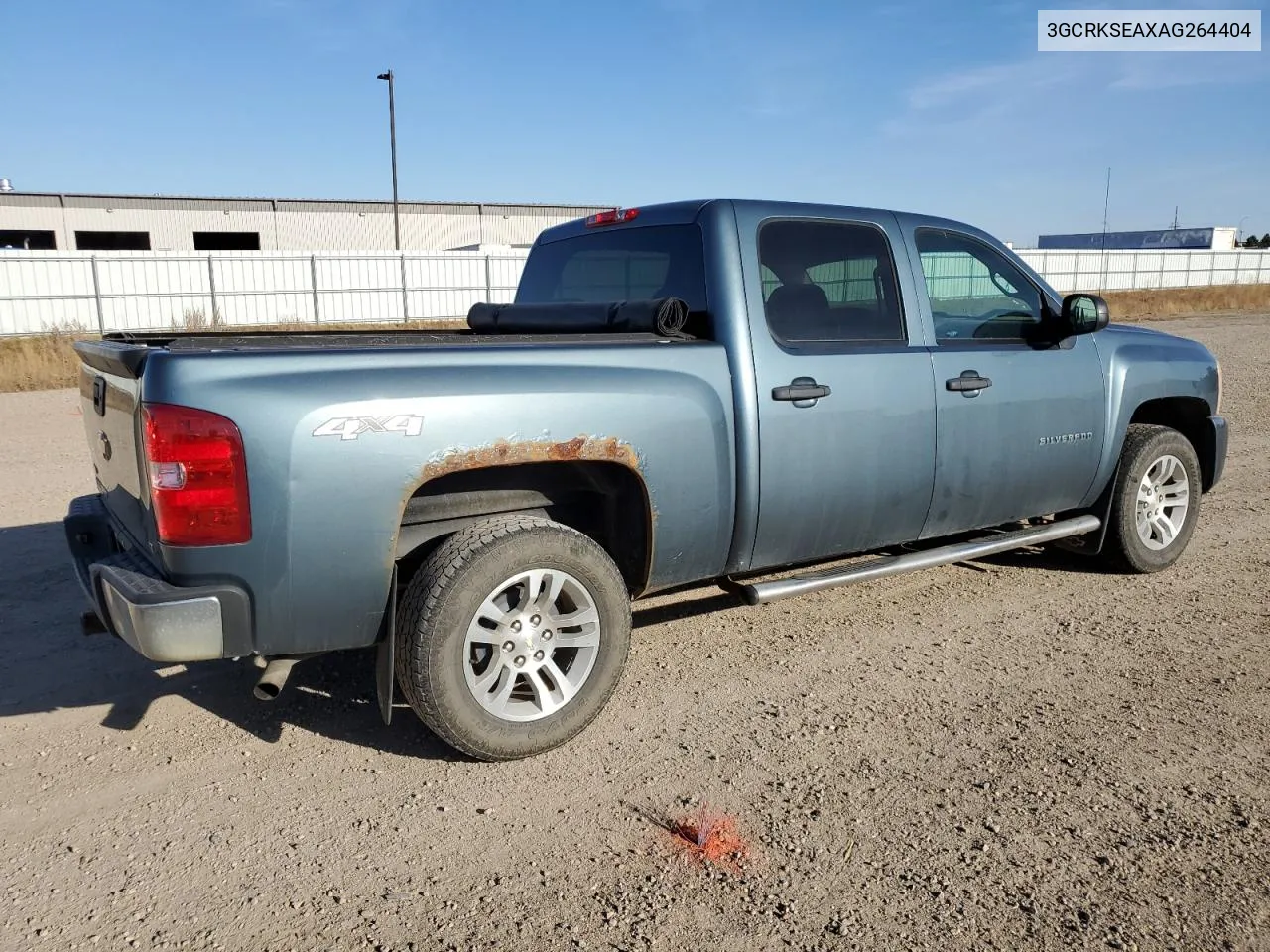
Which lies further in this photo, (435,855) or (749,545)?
(749,545)

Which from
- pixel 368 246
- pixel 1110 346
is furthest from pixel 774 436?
pixel 368 246

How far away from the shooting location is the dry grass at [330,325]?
1507cm

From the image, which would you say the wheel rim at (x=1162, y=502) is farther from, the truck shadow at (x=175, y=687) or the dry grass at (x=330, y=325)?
the dry grass at (x=330, y=325)

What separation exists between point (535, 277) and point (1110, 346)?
3.01 m

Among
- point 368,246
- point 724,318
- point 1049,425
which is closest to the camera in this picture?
point 724,318

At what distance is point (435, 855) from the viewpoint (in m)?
2.74

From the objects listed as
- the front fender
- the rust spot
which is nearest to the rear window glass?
the rust spot

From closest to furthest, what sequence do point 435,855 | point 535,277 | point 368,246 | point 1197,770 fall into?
point 435,855
point 1197,770
point 535,277
point 368,246

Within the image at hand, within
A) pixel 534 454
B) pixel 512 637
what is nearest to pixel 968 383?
pixel 534 454

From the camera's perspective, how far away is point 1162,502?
5270 mm

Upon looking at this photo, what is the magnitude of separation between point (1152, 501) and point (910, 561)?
74.9 inches

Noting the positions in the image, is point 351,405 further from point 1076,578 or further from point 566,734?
point 1076,578

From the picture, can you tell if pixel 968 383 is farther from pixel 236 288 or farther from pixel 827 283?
pixel 236 288

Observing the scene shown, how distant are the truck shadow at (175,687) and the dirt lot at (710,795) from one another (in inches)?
0.6
